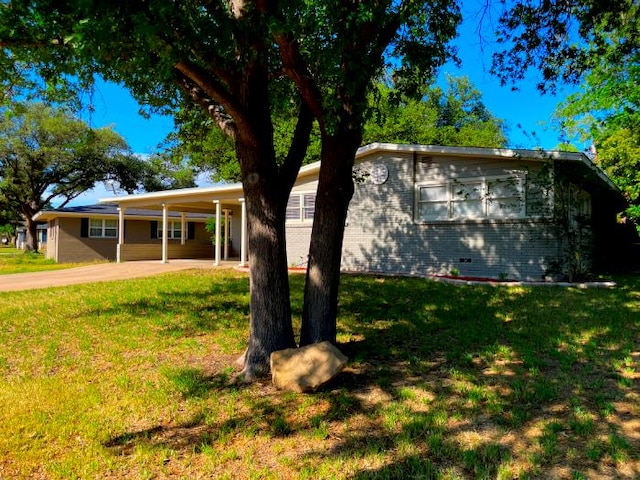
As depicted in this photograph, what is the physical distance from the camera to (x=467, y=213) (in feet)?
40.0

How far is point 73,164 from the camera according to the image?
30719mm

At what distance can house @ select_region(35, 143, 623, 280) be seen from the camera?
1088 cm

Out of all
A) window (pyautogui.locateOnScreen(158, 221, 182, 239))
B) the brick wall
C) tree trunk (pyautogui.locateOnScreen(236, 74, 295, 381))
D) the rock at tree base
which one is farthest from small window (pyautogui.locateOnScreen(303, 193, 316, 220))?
window (pyautogui.locateOnScreen(158, 221, 182, 239))

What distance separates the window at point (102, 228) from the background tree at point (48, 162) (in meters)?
5.21

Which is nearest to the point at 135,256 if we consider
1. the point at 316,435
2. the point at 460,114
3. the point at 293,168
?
the point at 293,168

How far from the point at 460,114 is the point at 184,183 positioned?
24621 mm

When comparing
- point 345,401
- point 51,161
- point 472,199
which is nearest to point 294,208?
point 472,199

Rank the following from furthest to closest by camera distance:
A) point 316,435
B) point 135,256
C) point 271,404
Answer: point 135,256
point 271,404
point 316,435

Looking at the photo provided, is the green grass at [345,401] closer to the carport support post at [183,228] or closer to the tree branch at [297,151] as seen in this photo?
the tree branch at [297,151]

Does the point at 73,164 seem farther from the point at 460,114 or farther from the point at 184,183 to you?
the point at 460,114

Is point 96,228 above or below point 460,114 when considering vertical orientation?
below

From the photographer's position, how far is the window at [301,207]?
604 inches

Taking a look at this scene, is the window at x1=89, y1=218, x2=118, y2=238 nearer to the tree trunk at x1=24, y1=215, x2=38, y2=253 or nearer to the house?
the tree trunk at x1=24, y1=215, x2=38, y2=253

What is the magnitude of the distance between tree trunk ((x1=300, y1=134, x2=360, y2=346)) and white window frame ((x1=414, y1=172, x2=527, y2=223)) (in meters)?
7.88
